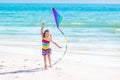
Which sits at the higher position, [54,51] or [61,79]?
[54,51]

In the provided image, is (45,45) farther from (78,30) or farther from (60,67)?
(78,30)

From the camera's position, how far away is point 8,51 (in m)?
12.1

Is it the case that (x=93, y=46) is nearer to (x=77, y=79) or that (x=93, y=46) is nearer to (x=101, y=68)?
(x=101, y=68)

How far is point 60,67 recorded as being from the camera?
30.9 feet

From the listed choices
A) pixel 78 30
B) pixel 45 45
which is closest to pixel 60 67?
pixel 45 45

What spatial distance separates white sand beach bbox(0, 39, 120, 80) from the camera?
8.39m

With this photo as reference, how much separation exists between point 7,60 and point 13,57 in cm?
53

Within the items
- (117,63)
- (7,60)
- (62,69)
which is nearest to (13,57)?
(7,60)

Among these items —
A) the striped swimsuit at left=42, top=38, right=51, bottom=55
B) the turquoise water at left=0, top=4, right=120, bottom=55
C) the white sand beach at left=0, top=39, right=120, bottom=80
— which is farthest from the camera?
the turquoise water at left=0, top=4, right=120, bottom=55

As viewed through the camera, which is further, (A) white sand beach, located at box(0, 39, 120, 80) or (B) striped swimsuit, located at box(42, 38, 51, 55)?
(B) striped swimsuit, located at box(42, 38, 51, 55)

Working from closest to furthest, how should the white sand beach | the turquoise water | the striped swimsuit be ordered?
the white sand beach → the striped swimsuit → the turquoise water

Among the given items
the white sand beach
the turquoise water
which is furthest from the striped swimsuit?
the turquoise water

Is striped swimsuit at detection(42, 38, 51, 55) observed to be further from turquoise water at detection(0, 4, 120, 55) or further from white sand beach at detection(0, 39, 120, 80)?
turquoise water at detection(0, 4, 120, 55)

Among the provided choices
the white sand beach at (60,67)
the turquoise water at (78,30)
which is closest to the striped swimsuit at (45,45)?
the white sand beach at (60,67)
